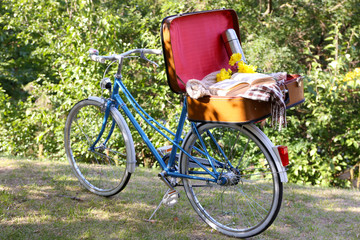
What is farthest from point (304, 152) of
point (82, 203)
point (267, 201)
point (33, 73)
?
point (33, 73)

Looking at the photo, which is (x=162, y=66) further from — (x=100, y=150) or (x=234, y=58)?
(x=234, y=58)

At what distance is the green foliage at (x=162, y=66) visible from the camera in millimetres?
5613

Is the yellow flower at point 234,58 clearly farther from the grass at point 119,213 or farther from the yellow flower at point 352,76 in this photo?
the yellow flower at point 352,76

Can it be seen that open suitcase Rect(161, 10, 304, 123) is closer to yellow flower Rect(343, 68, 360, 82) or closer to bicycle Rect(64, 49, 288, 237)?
bicycle Rect(64, 49, 288, 237)

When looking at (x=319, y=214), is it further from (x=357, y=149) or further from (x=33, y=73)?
(x=33, y=73)

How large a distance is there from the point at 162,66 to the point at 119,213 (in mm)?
3262

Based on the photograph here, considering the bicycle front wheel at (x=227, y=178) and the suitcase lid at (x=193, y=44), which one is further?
the suitcase lid at (x=193, y=44)

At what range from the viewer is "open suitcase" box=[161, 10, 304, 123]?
2301 mm

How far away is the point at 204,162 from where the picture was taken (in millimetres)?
2730

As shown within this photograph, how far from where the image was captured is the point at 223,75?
2.66 metres

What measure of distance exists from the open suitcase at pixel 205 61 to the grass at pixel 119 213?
833mm

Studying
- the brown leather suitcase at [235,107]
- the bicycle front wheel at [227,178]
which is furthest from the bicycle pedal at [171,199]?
the brown leather suitcase at [235,107]

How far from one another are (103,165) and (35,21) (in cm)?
375

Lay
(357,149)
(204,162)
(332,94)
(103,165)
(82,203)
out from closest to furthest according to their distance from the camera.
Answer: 1. (204,162)
2. (82,203)
3. (103,165)
4. (332,94)
5. (357,149)
